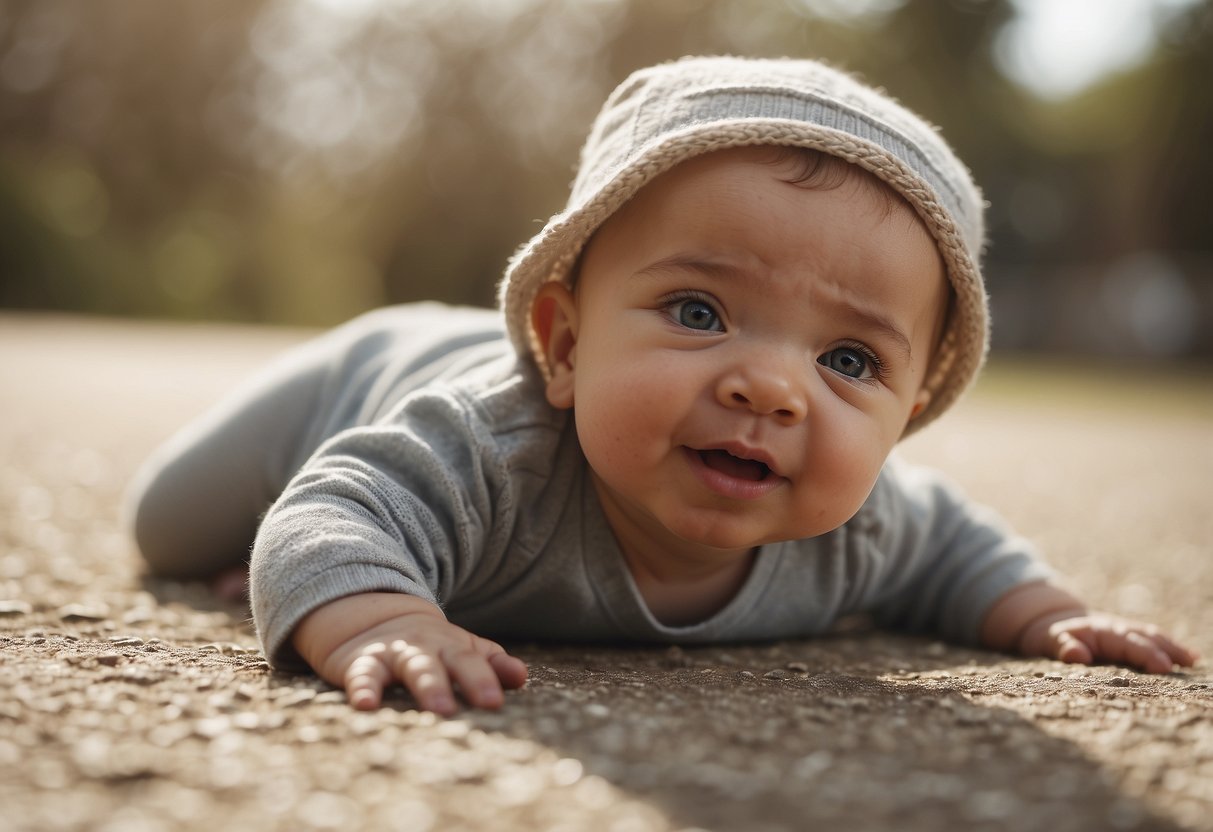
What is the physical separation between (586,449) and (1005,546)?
1.27 meters

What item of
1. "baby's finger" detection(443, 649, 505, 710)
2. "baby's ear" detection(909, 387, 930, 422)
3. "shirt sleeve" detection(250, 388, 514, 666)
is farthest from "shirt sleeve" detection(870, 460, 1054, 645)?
"baby's finger" detection(443, 649, 505, 710)

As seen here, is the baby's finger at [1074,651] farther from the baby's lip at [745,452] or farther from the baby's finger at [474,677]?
the baby's finger at [474,677]

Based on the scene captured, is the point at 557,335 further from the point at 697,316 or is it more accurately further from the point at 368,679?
the point at 368,679

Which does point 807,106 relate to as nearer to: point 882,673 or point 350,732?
point 882,673

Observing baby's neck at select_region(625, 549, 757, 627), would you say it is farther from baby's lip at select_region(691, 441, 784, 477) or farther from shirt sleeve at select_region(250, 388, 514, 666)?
baby's lip at select_region(691, 441, 784, 477)

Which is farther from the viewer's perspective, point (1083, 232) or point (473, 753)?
point (1083, 232)

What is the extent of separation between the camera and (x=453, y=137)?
2519 cm

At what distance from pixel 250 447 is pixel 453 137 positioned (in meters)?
23.1

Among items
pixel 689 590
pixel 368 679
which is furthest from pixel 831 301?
pixel 368 679

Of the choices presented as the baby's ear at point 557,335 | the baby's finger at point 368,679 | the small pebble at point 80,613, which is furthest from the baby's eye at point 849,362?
the small pebble at point 80,613

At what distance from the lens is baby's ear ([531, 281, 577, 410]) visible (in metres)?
2.24

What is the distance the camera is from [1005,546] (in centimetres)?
279

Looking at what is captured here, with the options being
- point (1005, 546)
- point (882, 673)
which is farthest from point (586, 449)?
point (1005, 546)

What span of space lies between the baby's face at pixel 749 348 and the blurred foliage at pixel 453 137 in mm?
21434
